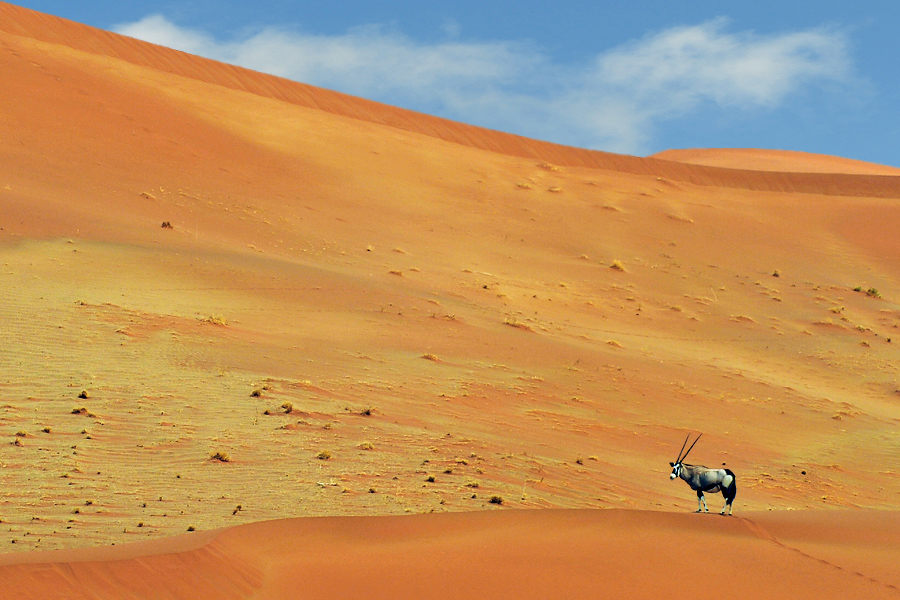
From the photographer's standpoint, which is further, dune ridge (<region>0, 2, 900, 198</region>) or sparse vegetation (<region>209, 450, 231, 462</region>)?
dune ridge (<region>0, 2, 900, 198</region>)

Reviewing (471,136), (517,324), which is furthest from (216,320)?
(471,136)

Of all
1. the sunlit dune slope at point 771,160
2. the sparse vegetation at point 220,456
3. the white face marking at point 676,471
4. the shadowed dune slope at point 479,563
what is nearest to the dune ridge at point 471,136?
the sunlit dune slope at point 771,160

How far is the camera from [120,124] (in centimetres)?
3091

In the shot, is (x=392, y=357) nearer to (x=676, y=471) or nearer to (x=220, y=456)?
(x=220, y=456)

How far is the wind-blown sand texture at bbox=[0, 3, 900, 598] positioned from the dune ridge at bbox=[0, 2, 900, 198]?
21.6 inches

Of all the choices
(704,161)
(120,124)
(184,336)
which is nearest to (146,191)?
(120,124)

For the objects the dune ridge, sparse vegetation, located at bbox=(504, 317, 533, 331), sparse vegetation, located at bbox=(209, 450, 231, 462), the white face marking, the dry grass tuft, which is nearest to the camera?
the white face marking

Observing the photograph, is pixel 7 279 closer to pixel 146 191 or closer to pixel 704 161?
pixel 146 191

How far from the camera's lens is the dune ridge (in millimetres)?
42406

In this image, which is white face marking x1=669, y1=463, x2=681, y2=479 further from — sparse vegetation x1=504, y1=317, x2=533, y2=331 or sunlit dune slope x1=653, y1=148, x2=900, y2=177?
sunlit dune slope x1=653, y1=148, x2=900, y2=177

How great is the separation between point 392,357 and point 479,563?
955cm

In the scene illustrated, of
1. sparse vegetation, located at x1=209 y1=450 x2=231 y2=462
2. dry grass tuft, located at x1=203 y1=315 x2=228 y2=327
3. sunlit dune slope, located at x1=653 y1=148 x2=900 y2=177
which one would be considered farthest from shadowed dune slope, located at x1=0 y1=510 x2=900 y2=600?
sunlit dune slope, located at x1=653 y1=148 x2=900 y2=177

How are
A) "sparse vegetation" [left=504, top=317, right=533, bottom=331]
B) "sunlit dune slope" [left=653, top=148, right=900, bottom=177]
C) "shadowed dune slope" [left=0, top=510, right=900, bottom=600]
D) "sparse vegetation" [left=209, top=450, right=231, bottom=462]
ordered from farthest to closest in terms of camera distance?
"sunlit dune slope" [left=653, top=148, right=900, bottom=177], "sparse vegetation" [left=504, top=317, right=533, bottom=331], "sparse vegetation" [left=209, top=450, right=231, bottom=462], "shadowed dune slope" [left=0, top=510, right=900, bottom=600]

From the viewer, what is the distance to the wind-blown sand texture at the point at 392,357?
7277mm
